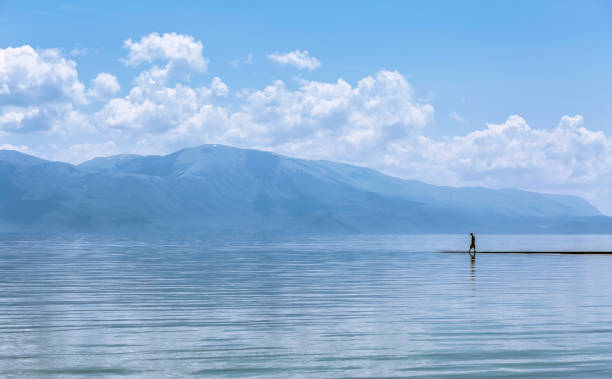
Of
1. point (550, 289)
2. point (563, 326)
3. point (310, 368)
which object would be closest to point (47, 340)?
point (310, 368)

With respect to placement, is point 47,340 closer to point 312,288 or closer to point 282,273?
point 312,288

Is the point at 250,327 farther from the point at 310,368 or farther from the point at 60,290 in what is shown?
the point at 60,290

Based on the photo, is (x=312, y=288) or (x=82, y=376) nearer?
(x=82, y=376)

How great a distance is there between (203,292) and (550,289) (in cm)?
1889

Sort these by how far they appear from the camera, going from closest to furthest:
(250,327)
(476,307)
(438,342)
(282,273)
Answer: (438,342) < (250,327) < (476,307) < (282,273)

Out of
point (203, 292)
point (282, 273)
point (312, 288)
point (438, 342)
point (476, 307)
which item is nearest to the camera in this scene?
point (438, 342)

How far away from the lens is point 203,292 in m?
37.5

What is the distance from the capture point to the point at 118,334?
2211 centimetres

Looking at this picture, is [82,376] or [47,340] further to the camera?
[47,340]

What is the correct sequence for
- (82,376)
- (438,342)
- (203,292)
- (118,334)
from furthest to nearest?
(203,292) → (118,334) → (438,342) → (82,376)

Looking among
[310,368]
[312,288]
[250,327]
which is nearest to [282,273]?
[312,288]

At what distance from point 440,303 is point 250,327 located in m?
10.8

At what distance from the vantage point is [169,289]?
39375 millimetres

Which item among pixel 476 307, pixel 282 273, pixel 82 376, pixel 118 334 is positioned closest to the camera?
pixel 82 376
